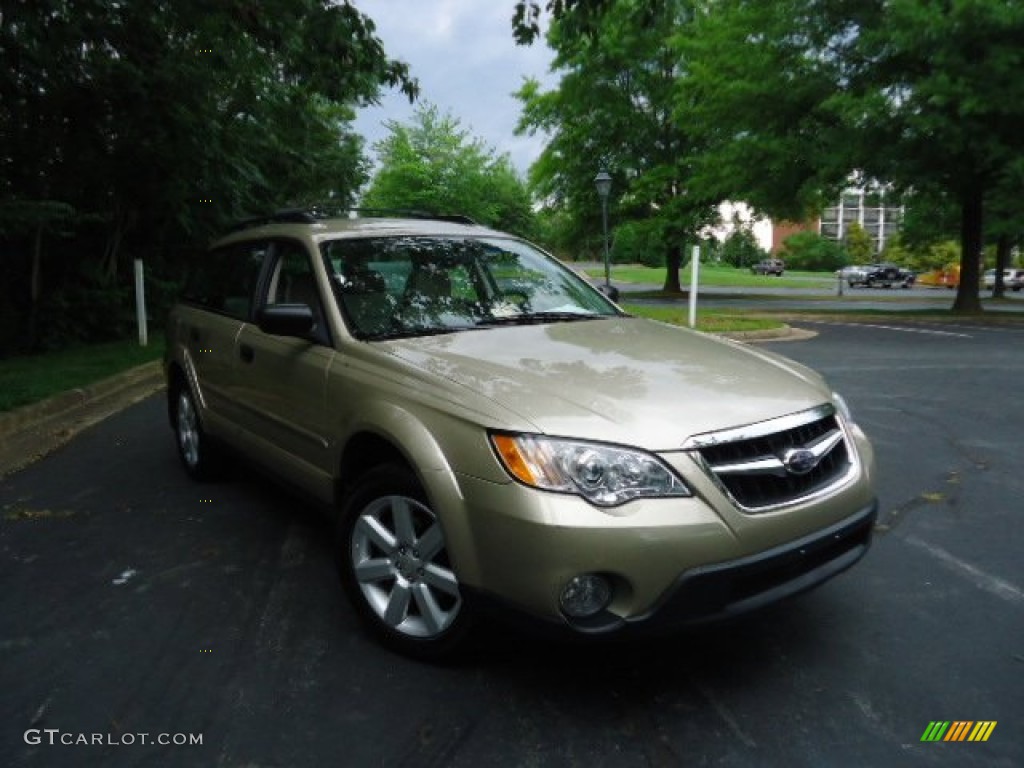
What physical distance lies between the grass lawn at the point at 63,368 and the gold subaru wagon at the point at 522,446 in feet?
16.1

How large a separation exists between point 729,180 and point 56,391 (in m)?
19.2

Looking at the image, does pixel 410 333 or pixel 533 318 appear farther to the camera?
pixel 533 318

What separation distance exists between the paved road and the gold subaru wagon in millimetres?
326

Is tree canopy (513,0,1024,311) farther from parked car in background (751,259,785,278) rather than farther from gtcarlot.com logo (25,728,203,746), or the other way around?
parked car in background (751,259,785,278)

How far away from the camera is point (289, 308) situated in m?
3.39

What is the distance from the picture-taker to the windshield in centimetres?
356

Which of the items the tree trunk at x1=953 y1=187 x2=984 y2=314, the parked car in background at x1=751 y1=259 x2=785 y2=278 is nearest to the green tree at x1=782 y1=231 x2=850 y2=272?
the parked car in background at x1=751 y1=259 x2=785 y2=278

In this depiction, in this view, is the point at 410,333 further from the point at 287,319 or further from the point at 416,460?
the point at 416,460

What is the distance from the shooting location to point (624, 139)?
33.8 meters

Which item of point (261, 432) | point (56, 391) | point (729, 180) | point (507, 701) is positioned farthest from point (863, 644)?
point (729, 180)

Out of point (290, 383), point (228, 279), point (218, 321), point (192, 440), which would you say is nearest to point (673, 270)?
A: point (192, 440)

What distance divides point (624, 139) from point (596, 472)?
110ft

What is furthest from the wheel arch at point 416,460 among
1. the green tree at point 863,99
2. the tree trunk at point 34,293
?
the green tree at point 863,99

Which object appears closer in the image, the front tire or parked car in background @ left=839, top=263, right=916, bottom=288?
the front tire
